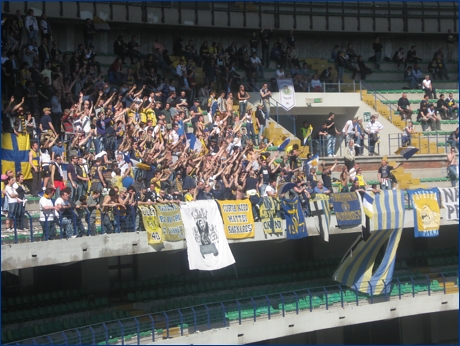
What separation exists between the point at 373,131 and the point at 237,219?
28.8 feet

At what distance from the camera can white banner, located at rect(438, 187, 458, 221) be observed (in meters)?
23.6

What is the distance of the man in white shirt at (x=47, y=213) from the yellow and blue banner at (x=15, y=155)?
1680 millimetres

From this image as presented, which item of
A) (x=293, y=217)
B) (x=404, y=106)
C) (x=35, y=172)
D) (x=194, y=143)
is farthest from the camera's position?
(x=404, y=106)

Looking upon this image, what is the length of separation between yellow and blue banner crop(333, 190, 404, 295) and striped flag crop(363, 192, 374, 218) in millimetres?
381

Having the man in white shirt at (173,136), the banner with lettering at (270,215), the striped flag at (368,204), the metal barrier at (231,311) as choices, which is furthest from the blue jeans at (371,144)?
the man in white shirt at (173,136)

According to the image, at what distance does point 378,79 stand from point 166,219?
54.0 ft

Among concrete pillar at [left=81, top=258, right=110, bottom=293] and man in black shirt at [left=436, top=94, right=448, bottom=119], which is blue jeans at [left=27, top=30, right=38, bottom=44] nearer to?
concrete pillar at [left=81, top=258, right=110, bottom=293]

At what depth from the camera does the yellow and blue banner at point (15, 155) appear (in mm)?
18781

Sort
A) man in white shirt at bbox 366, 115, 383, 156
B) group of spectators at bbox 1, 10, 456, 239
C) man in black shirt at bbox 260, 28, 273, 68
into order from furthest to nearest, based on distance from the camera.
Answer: man in black shirt at bbox 260, 28, 273, 68 → man in white shirt at bbox 366, 115, 383, 156 → group of spectators at bbox 1, 10, 456, 239

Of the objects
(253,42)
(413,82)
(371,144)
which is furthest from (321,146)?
(413,82)

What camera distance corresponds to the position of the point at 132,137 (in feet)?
68.1

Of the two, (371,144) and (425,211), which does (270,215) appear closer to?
(425,211)

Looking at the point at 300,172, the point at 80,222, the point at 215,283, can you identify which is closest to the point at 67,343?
the point at 80,222

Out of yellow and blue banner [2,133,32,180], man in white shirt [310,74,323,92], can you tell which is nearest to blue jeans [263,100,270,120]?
man in white shirt [310,74,323,92]
